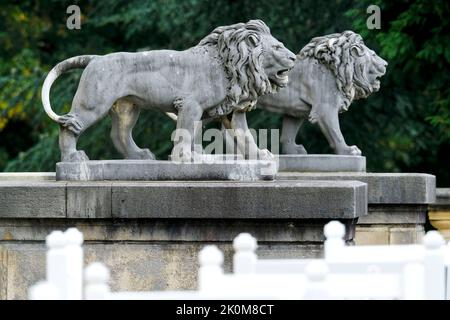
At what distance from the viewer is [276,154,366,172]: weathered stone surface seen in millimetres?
12992

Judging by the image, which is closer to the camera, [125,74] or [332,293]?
[332,293]

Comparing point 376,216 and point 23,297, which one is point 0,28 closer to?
point 376,216

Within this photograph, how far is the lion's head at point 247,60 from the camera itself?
10.1m

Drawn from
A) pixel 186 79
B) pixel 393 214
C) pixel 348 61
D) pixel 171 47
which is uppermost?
pixel 171 47

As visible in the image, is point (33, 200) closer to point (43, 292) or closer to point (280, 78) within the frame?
point (280, 78)

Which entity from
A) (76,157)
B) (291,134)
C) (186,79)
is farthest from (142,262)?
(291,134)

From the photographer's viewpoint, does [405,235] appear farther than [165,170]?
Yes

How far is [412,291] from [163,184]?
9.56ft

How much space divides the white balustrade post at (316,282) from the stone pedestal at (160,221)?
9.47 feet

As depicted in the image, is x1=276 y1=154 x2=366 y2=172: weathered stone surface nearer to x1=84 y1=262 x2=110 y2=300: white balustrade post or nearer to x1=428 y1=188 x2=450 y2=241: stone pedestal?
x1=428 y1=188 x2=450 y2=241: stone pedestal

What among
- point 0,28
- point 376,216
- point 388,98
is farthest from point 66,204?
point 0,28

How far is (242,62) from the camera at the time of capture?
33.1 feet

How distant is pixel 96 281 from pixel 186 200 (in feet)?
11.8
